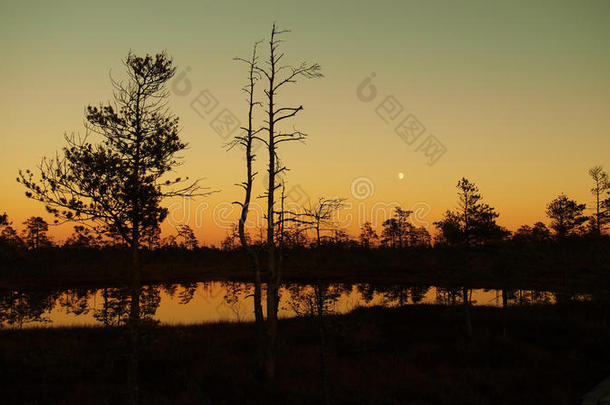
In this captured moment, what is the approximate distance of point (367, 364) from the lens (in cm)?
1612

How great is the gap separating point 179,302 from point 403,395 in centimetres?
3363

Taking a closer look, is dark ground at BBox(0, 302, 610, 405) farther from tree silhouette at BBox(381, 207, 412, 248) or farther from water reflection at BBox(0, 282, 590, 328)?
tree silhouette at BBox(381, 207, 412, 248)

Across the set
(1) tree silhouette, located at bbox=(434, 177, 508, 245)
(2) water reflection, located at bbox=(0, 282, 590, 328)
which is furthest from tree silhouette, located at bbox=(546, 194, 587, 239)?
(1) tree silhouette, located at bbox=(434, 177, 508, 245)

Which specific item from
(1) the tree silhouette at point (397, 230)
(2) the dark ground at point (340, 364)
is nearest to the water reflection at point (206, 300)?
(2) the dark ground at point (340, 364)

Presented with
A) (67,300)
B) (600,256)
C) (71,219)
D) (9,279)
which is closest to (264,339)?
(71,219)

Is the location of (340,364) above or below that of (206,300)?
above

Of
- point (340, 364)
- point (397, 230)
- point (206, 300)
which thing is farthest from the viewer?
point (397, 230)

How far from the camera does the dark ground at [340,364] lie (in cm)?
1259

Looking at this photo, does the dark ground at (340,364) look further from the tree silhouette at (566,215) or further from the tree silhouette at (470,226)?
the tree silhouette at (566,215)

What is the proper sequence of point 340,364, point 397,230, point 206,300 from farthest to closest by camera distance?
point 397,230 < point 206,300 < point 340,364

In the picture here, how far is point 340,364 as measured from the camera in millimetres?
16094

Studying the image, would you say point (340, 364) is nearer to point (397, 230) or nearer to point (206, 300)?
point (206, 300)

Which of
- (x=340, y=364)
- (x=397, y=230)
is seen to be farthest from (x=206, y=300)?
(x=397, y=230)

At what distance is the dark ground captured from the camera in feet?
41.3
